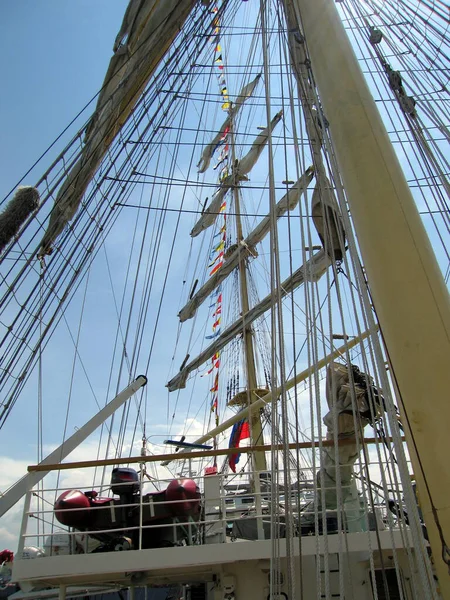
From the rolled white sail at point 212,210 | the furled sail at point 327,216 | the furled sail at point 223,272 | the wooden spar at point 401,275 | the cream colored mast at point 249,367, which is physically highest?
the rolled white sail at point 212,210

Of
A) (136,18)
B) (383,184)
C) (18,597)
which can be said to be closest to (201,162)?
(136,18)

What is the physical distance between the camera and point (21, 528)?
464 centimetres

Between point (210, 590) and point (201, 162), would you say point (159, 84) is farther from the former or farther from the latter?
point (201, 162)

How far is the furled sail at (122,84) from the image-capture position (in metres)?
5.99

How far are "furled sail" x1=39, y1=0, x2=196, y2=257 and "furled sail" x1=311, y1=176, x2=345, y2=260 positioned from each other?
10.1ft

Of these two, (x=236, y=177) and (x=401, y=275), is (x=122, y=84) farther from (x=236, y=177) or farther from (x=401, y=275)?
(x=236, y=177)

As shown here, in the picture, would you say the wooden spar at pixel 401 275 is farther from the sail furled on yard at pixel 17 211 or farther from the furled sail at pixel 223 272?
the furled sail at pixel 223 272

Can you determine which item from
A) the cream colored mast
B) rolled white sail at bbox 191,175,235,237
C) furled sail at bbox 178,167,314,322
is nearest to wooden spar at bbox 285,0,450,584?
the cream colored mast

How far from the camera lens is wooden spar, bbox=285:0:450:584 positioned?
1897mm

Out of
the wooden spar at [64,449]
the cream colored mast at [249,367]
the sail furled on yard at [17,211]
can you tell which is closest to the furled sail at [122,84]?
the sail furled on yard at [17,211]

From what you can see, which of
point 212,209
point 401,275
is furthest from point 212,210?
point 401,275

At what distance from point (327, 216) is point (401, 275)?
1.40 meters

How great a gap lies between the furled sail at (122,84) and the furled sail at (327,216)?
3.07 m

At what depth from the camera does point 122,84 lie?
6.08 metres
